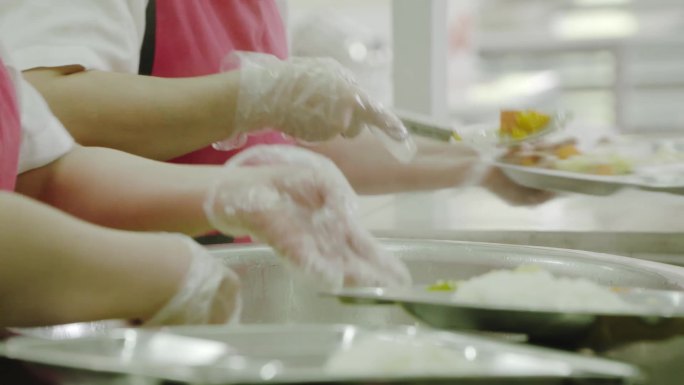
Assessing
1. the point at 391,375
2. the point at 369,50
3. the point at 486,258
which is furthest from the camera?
the point at 369,50

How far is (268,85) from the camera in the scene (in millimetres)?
1274

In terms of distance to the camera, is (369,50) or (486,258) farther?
(369,50)

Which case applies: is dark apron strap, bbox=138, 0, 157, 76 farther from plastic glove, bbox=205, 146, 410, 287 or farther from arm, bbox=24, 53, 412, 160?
plastic glove, bbox=205, 146, 410, 287

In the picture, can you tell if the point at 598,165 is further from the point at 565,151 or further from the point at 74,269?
the point at 74,269

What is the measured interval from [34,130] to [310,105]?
0.46 m

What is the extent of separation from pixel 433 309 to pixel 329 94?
26.9 inches

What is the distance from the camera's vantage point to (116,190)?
0.97m

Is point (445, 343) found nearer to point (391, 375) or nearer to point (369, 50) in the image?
point (391, 375)

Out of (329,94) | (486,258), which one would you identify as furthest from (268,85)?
(486,258)

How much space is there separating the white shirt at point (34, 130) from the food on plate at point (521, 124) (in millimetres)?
1045

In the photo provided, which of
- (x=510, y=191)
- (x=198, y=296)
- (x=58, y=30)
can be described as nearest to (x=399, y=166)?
(x=510, y=191)

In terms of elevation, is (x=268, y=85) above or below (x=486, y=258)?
above

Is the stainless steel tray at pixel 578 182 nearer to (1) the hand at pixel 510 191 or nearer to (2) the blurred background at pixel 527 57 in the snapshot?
(1) the hand at pixel 510 191

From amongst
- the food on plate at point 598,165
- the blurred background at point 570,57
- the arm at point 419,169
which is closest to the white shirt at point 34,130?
the arm at point 419,169
